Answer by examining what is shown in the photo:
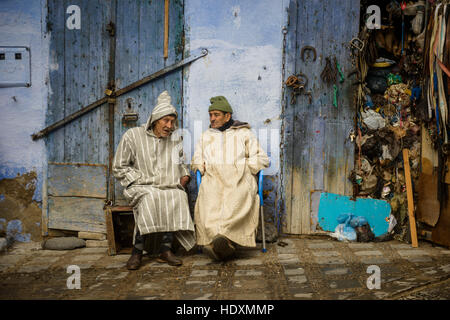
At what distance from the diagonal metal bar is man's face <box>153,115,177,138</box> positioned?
0.68 m

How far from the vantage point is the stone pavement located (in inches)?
→ 117

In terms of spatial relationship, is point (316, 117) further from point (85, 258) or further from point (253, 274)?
point (85, 258)

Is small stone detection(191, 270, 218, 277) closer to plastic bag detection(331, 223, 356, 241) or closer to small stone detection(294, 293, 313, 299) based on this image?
small stone detection(294, 293, 313, 299)

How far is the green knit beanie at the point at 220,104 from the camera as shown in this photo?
431 centimetres

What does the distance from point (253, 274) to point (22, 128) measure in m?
3.33

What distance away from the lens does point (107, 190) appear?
459cm

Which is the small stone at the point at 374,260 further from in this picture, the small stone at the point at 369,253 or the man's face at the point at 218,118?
the man's face at the point at 218,118

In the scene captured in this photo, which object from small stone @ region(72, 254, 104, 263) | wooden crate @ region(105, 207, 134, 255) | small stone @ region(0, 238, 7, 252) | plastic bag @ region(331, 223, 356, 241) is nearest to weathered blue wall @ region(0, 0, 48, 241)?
small stone @ region(0, 238, 7, 252)

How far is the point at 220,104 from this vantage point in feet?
14.2

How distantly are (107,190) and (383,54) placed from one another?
13.1ft

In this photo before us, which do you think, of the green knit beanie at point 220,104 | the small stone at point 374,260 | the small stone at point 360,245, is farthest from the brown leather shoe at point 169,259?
the small stone at point 360,245

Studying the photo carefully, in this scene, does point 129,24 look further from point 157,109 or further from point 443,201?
A: point 443,201

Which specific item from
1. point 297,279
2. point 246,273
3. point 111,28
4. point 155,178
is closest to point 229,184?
point 155,178
